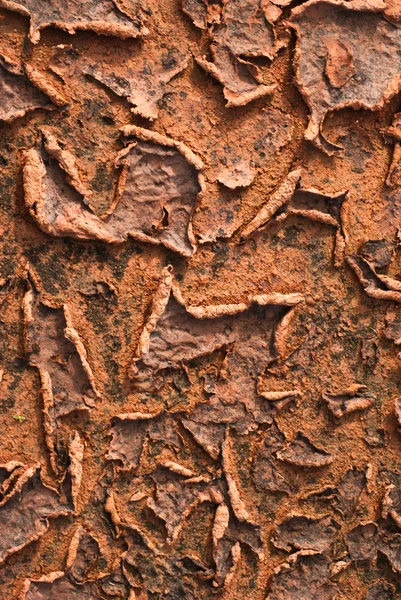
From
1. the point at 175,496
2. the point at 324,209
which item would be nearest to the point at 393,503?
the point at 175,496

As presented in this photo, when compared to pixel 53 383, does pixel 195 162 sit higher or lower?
higher

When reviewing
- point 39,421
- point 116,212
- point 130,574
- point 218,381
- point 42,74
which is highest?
point 42,74

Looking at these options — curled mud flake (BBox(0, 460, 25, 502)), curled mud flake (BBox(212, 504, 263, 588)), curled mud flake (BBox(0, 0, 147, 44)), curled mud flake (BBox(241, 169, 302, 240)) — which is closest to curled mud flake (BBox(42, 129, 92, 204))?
curled mud flake (BBox(0, 0, 147, 44))

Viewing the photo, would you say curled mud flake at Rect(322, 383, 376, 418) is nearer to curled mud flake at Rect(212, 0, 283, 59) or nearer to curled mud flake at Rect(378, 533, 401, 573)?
curled mud flake at Rect(378, 533, 401, 573)

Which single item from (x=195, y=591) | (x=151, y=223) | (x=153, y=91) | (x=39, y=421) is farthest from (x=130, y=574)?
(x=153, y=91)

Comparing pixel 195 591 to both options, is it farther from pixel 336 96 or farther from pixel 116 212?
pixel 336 96

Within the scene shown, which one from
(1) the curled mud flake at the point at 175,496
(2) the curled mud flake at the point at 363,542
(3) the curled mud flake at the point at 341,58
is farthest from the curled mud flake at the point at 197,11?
(2) the curled mud flake at the point at 363,542
